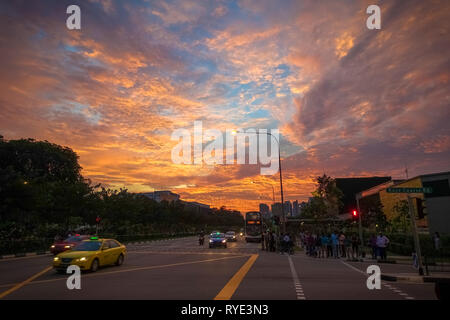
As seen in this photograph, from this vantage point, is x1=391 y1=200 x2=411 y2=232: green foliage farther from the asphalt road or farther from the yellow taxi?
the yellow taxi

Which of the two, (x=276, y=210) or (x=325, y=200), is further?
(x=325, y=200)

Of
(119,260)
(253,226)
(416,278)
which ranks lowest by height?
(416,278)

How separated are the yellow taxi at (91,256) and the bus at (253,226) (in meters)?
35.2

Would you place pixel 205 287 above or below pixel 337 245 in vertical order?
below

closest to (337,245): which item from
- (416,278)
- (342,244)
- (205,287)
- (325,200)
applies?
(342,244)

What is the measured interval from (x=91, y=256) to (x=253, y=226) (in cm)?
3860

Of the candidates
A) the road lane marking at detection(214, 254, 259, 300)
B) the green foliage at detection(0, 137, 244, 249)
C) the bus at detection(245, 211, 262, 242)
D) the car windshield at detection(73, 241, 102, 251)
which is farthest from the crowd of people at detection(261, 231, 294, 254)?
the green foliage at detection(0, 137, 244, 249)

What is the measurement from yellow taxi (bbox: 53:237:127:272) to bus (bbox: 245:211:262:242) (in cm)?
3520

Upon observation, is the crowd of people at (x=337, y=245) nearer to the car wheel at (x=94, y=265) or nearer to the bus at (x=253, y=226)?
the car wheel at (x=94, y=265)

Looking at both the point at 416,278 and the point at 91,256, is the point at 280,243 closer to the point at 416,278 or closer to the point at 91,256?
the point at 416,278

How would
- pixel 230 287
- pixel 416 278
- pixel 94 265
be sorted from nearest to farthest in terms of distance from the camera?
pixel 230 287 < pixel 416 278 < pixel 94 265

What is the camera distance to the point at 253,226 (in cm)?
5147

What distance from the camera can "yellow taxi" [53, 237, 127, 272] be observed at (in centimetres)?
1406
